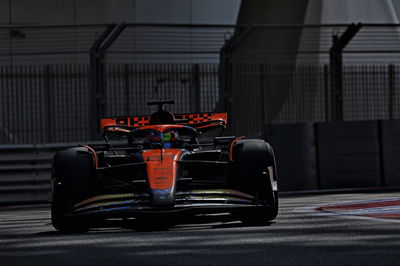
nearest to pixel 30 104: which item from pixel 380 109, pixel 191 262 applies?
pixel 380 109

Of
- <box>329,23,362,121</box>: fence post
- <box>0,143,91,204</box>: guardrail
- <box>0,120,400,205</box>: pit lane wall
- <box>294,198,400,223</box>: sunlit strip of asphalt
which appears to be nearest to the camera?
<box>294,198,400,223</box>: sunlit strip of asphalt

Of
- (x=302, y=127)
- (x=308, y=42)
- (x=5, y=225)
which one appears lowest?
(x=5, y=225)

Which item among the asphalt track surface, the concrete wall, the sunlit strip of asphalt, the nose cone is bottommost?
the sunlit strip of asphalt

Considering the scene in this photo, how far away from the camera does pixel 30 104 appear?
588 inches

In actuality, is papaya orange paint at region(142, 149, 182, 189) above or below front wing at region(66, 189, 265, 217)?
above

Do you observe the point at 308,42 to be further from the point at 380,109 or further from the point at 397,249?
the point at 397,249

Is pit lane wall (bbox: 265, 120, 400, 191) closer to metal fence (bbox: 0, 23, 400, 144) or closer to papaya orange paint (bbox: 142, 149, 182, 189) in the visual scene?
metal fence (bbox: 0, 23, 400, 144)

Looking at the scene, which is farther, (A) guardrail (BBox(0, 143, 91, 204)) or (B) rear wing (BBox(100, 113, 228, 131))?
(A) guardrail (BBox(0, 143, 91, 204))

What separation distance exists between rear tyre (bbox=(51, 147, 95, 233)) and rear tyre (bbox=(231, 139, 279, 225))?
1319 mm

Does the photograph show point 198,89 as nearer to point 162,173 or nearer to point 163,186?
point 162,173

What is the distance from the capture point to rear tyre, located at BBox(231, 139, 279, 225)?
8.45m

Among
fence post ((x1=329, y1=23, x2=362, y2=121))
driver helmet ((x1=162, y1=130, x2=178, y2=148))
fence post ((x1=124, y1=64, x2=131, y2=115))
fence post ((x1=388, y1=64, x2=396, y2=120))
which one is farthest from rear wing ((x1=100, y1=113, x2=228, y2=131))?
fence post ((x1=388, y1=64, x2=396, y2=120))

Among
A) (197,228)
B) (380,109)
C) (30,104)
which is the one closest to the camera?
(197,228)

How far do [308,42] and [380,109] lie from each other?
2656 mm
